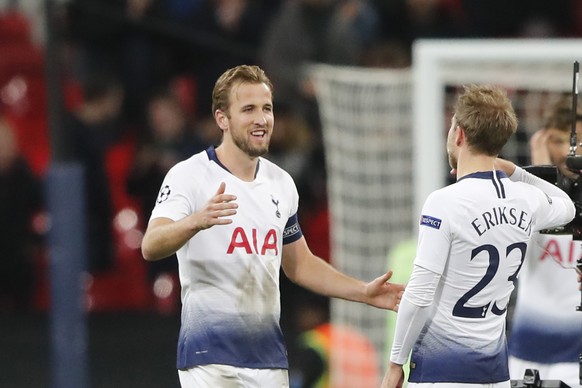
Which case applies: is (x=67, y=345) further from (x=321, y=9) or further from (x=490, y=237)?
(x=490, y=237)

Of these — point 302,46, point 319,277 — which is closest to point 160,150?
point 302,46

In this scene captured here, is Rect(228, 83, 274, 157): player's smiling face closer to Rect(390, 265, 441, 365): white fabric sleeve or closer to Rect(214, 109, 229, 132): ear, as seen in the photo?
Rect(214, 109, 229, 132): ear

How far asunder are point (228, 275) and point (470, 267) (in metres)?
0.99

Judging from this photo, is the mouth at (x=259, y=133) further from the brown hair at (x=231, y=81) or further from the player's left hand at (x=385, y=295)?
the player's left hand at (x=385, y=295)

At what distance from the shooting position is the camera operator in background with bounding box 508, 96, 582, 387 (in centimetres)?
654

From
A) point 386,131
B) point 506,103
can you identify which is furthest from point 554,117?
point 386,131

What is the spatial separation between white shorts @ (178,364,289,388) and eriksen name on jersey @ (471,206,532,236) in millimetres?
1083

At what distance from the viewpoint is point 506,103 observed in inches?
210

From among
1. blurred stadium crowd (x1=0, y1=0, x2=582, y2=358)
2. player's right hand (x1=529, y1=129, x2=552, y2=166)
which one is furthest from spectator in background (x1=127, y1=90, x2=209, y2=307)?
player's right hand (x1=529, y1=129, x2=552, y2=166)

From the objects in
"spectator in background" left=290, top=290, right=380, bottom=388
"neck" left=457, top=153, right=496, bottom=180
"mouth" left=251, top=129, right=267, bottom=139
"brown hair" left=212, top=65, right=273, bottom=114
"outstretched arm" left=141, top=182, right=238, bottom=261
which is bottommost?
"spectator in background" left=290, top=290, right=380, bottom=388

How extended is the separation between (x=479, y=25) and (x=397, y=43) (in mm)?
841

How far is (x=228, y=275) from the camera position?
221 inches

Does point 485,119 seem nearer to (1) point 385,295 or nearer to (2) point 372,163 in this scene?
(1) point 385,295

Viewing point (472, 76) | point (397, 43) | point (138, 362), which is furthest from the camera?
point (397, 43)
